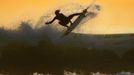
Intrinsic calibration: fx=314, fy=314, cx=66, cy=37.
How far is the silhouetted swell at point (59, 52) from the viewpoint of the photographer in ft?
5.66

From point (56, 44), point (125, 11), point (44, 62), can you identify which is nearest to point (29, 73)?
point (44, 62)

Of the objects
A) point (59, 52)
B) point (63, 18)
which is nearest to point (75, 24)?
point (63, 18)

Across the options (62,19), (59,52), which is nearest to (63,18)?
(62,19)

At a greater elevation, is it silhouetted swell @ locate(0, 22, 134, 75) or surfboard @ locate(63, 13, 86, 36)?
surfboard @ locate(63, 13, 86, 36)

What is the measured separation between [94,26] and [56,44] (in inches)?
9.2

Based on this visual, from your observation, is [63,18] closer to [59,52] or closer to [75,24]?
[75,24]

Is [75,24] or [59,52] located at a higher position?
[75,24]

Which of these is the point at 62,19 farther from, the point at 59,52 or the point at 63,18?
the point at 59,52

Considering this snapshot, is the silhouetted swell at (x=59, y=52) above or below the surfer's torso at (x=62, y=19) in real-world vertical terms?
below

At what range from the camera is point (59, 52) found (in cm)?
174

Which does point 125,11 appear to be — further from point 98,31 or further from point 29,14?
point 29,14

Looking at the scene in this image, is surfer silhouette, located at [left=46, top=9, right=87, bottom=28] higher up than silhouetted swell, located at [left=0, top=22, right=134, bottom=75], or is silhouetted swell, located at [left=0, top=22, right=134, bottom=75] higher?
surfer silhouette, located at [left=46, top=9, right=87, bottom=28]

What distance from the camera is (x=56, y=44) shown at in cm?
174

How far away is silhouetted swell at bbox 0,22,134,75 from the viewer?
173 centimetres
